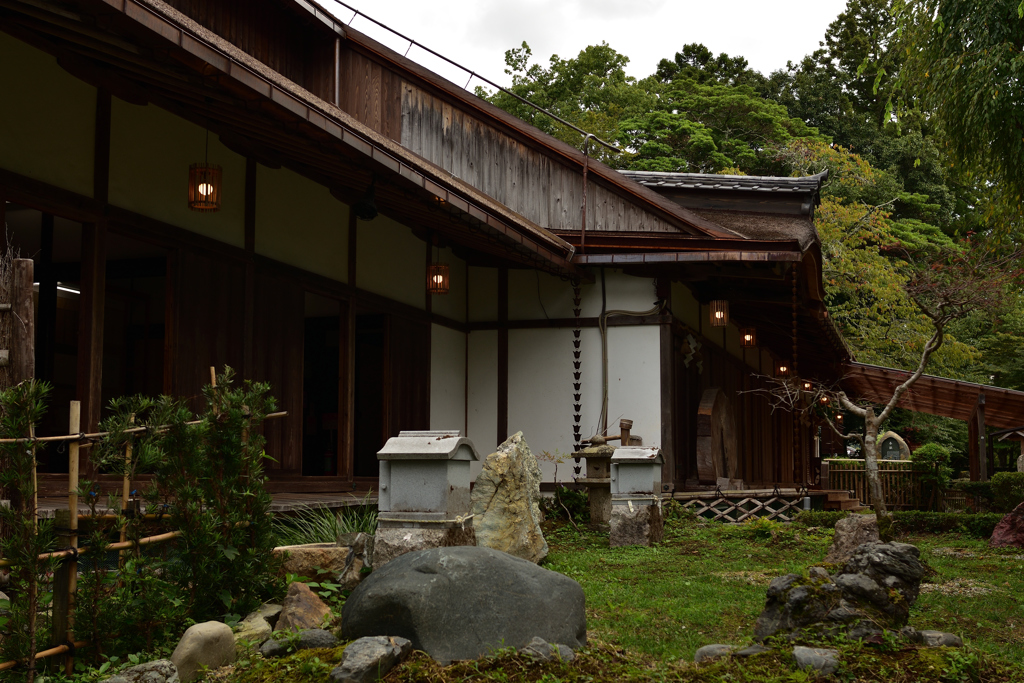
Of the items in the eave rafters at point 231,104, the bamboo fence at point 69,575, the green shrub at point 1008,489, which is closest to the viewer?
the bamboo fence at point 69,575

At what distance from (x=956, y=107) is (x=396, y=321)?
24.7ft

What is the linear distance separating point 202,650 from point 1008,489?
15.4m

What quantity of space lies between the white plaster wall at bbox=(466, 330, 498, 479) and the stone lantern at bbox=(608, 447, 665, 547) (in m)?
4.18

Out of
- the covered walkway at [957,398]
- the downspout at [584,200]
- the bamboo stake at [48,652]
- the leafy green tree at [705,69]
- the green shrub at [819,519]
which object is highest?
the leafy green tree at [705,69]

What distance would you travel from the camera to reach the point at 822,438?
110ft

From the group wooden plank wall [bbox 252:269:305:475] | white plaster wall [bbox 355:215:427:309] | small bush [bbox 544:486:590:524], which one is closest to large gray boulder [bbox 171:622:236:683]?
wooden plank wall [bbox 252:269:305:475]

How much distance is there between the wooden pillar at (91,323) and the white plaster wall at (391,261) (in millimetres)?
4229

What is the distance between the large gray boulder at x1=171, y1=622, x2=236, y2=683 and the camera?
5211mm

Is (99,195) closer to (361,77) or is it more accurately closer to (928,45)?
(361,77)

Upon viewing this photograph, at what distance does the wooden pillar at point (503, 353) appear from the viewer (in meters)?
14.6

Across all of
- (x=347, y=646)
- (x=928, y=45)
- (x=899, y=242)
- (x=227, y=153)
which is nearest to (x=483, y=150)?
(x=227, y=153)

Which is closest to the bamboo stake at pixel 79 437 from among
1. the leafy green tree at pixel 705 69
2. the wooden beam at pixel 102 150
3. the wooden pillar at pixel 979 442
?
the wooden beam at pixel 102 150

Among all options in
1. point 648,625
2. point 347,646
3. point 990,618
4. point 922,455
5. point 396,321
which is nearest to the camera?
point 347,646

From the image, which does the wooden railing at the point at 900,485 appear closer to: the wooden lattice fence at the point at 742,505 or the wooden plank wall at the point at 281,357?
the wooden lattice fence at the point at 742,505
